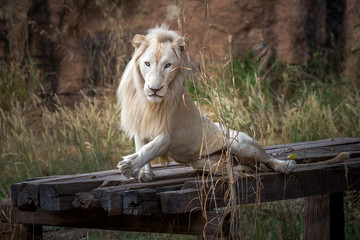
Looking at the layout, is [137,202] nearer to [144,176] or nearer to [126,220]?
[144,176]

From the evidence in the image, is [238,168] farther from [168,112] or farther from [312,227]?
[312,227]

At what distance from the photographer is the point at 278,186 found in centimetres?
280

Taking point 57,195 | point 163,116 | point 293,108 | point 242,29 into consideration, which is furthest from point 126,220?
point 242,29

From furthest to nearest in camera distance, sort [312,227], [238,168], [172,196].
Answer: [312,227]
[238,168]
[172,196]

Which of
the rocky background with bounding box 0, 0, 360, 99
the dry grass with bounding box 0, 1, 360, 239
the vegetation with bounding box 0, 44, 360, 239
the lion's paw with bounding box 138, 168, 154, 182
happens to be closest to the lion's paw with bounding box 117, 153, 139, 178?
the lion's paw with bounding box 138, 168, 154, 182

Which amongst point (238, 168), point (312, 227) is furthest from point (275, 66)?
point (238, 168)

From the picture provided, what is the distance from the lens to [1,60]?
7234 mm

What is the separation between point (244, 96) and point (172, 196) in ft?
13.6

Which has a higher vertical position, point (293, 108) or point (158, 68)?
point (158, 68)

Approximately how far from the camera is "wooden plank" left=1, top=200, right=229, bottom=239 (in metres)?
2.54

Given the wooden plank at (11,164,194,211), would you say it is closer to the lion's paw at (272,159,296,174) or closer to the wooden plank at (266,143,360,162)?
the lion's paw at (272,159,296,174)

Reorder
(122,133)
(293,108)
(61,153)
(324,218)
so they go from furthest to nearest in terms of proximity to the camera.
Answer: (293,108) → (61,153) → (122,133) → (324,218)

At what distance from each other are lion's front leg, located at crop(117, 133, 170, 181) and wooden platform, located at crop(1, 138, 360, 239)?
0.07m

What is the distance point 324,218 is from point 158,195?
1661 millimetres
